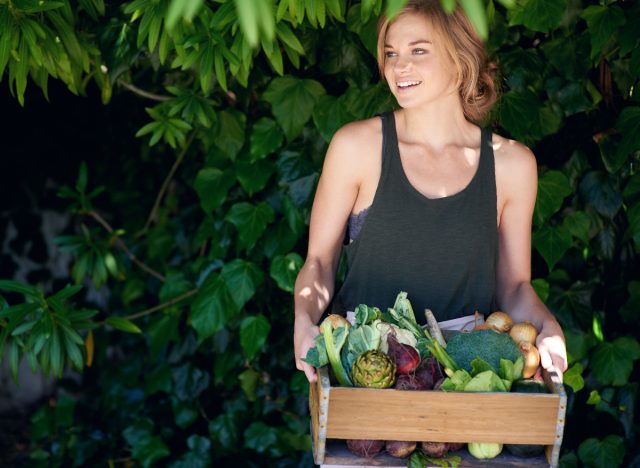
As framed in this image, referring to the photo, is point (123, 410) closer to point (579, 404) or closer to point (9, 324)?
point (9, 324)

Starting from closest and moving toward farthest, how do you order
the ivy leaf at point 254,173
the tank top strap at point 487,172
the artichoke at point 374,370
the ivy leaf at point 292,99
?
the artichoke at point 374,370, the tank top strap at point 487,172, the ivy leaf at point 292,99, the ivy leaf at point 254,173

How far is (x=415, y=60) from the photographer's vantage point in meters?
2.20

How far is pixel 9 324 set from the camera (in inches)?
109

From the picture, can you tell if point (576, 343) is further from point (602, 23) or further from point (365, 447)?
point (365, 447)

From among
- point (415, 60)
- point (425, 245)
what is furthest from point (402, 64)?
point (425, 245)

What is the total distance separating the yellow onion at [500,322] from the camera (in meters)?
2.10

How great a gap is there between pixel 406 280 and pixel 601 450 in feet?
4.25

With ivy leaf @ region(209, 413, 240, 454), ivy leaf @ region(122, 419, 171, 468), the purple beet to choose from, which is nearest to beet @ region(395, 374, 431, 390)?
the purple beet

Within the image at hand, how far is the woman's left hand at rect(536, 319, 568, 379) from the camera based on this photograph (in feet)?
6.40

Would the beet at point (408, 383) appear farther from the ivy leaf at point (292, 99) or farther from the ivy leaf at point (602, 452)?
the ivy leaf at point (602, 452)

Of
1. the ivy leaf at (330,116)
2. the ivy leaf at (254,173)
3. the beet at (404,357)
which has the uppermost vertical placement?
the ivy leaf at (330,116)

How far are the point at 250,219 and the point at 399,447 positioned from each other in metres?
1.46

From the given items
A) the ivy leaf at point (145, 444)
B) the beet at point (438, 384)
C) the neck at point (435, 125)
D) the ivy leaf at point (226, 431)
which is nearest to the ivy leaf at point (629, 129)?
the neck at point (435, 125)

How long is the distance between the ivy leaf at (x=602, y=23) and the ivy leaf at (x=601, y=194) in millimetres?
462
